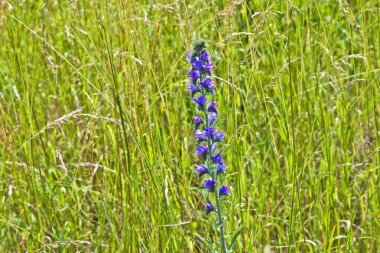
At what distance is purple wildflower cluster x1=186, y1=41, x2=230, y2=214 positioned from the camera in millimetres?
2164

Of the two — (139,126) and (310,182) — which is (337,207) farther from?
(139,126)

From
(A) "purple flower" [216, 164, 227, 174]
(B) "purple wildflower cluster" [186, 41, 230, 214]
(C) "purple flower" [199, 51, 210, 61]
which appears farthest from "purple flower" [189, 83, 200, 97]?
(A) "purple flower" [216, 164, 227, 174]

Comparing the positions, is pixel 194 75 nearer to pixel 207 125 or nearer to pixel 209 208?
pixel 207 125

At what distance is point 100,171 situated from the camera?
334cm

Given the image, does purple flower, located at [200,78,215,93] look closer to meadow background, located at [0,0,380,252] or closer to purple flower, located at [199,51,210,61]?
purple flower, located at [199,51,210,61]

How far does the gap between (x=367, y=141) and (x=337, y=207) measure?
1.59 feet

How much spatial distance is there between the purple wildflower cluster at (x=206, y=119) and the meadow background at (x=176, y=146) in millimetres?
189

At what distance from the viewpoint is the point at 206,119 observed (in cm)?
220

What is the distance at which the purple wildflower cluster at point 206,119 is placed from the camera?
2.16 metres

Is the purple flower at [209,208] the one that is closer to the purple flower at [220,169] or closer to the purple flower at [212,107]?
the purple flower at [220,169]

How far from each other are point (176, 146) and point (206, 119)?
58 centimetres

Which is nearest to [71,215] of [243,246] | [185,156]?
Answer: [185,156]

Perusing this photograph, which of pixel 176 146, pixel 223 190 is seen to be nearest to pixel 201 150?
pixel 223 190

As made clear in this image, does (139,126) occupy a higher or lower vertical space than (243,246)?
higher
